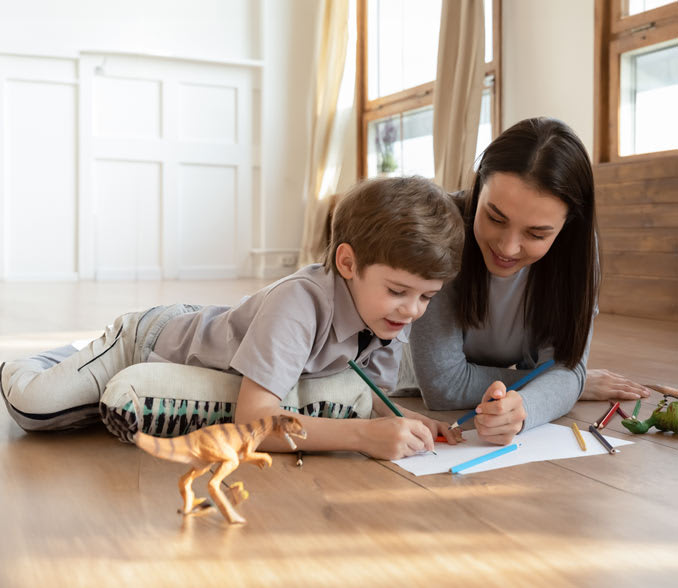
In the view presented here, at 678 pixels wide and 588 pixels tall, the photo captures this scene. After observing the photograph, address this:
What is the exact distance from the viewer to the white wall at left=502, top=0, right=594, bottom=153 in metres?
3.71

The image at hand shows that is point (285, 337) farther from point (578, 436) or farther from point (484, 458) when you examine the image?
point (578, 436)

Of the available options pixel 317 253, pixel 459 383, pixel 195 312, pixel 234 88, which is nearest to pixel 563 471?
pixel 459 383

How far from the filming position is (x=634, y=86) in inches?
140

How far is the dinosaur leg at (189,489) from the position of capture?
896mm

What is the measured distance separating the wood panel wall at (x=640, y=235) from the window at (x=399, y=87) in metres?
1.05

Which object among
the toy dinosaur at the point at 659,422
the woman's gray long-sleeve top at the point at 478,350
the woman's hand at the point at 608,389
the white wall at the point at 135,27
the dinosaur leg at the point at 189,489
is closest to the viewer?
the dinosaur leg at the point at 189,489

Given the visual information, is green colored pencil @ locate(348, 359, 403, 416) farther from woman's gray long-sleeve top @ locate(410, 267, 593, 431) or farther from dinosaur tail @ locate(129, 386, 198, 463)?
dinosaur tail @ locate(129, 386, 198, 463)

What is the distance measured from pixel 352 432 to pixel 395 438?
7 centimetres

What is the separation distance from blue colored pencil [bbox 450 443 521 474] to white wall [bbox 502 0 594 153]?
2.80m

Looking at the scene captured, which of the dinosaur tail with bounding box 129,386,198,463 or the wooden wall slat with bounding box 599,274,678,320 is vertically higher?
the wooden wall slat with bounding box 599,274,678,320

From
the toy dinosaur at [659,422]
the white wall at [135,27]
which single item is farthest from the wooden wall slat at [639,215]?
the white wall at [135,27]

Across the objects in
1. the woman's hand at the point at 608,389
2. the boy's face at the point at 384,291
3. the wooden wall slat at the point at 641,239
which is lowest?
the woman's hand at the point at 608,389

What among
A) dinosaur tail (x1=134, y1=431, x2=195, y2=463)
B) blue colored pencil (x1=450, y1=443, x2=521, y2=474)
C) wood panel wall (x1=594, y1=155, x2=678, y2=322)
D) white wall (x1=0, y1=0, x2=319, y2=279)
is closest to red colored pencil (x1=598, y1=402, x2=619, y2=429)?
blue colored pencil (x1=450, y1=443, x2=521, y2=474)

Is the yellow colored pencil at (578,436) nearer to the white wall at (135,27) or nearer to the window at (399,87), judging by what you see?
the window at (399,87)
